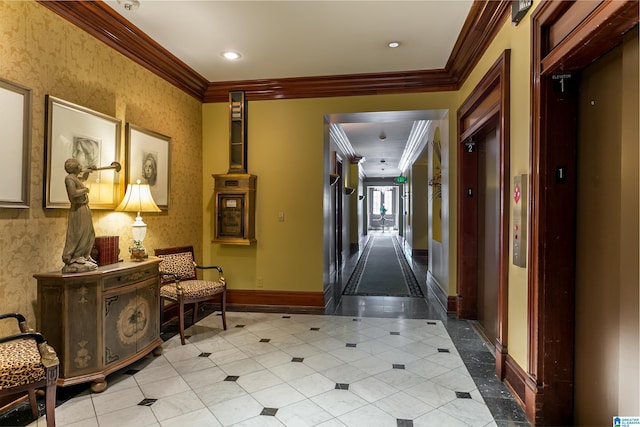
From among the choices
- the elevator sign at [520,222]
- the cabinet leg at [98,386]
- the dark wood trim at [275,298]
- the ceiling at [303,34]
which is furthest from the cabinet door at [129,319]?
the elevator sign at [520,222]

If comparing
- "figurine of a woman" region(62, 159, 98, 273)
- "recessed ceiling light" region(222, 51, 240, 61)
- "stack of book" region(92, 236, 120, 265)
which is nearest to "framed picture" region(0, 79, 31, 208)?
"figurine of a woman" region(62, 159, 98, 273)

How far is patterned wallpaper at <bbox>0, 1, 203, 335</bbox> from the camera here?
2398mm

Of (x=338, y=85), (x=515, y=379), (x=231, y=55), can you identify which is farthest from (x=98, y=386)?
(x=338, y=85)

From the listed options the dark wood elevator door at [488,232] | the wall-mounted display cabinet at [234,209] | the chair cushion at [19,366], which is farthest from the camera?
the wall-mounted display cabinet at [234,209]

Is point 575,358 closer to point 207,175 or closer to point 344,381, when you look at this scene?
point 344,381

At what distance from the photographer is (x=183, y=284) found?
3936 mm

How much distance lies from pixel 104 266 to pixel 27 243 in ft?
1.79

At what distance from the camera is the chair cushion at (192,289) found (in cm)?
364

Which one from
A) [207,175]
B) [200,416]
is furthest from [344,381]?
[207,175]

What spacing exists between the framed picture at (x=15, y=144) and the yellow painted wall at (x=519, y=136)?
3534 mm

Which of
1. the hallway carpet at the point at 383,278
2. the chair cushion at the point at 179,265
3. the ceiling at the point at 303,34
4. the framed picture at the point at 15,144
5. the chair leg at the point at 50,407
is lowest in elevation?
the hallway carpet at the point at 383,278

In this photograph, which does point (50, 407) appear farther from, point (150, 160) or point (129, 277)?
point (150, 160)

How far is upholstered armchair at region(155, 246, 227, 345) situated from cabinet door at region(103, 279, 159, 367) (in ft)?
1.12

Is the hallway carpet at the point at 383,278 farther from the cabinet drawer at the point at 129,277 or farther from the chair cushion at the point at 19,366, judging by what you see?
the chair cushion at the point at 19,366
